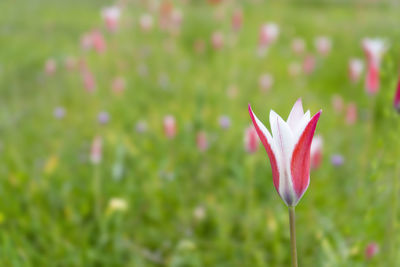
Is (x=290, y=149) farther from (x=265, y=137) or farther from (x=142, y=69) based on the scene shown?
(x=142, y=69)

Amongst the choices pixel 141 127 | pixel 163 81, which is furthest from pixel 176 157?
pixel 163 81

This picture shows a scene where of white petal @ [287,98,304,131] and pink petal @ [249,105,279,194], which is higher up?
white petal @ [287,98,304,131]

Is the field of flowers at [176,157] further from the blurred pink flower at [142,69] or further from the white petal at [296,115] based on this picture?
the white petal at [296,115]

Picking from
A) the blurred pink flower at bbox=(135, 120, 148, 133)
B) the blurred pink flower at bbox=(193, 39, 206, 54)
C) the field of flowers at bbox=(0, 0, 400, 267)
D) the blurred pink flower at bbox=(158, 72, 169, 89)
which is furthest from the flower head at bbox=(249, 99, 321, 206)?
the blurred pink flower at bbox=(193, 39, 206, 54)

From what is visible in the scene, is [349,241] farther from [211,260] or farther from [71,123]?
[71,123]

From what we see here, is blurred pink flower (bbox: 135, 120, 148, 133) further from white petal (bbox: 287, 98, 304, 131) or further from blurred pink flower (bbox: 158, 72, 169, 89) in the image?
white petal (bbox: 287, 98, 304, 131)

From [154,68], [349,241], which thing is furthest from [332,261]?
[154,68]
